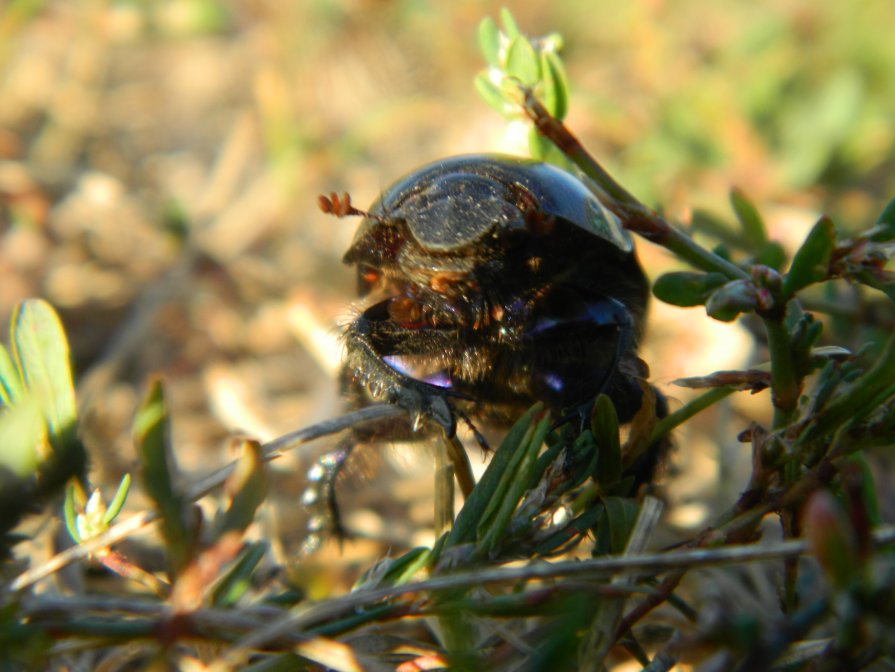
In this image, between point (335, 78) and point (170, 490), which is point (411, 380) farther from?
point (335, 78)

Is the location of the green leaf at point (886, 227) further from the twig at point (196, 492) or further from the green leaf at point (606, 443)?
the twig at point (196, 492)

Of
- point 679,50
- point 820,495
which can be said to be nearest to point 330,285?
point 679,50

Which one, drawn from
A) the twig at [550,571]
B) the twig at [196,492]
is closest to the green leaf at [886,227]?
the twig at [550,571]

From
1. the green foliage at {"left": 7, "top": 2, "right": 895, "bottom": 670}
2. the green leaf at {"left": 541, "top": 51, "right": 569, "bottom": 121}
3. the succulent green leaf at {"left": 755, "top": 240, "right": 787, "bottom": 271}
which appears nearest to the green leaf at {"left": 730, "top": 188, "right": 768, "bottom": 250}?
the succulent green leaf at {"left": 755, "top": 240, "right": 787, "bottom": 271}

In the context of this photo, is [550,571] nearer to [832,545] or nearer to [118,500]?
[832,545]

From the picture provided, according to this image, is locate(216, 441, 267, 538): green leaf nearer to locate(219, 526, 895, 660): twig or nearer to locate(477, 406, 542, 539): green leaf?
locate(219, 526, 895, 660): twig

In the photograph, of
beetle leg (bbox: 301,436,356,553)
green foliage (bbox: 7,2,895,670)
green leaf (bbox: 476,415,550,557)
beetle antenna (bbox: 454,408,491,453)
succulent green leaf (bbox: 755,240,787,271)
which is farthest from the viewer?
beetle leg (bbox: 301,436,356,553)

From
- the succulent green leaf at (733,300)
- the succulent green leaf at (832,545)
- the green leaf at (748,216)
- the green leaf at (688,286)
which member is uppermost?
the green leaf at (748,216)
